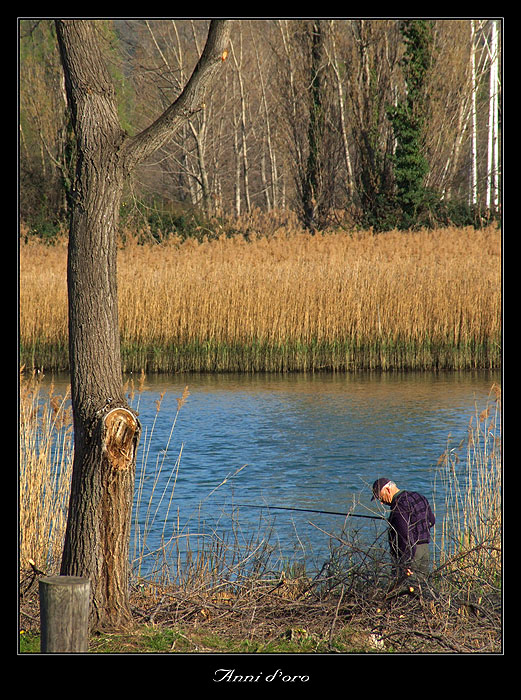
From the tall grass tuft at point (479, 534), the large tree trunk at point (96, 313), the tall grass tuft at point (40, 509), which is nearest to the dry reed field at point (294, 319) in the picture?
the tall grass tuft at point (479, 534)

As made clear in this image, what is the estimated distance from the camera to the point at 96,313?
4270mm

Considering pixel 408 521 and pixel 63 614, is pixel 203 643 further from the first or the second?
pixel 408 521

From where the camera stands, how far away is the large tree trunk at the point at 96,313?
425 centimetres

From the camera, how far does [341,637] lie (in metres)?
4.52

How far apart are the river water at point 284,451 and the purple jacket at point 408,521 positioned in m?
0.50

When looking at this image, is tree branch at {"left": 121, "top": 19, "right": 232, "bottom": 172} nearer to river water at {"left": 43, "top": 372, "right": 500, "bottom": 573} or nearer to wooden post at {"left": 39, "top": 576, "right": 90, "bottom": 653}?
wooden post at {"left": 39, "top": 576, "right": 90, "bottom": 653}

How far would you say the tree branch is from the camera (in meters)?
4.33

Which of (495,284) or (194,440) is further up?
(495,284)

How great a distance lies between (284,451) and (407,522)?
485 centimetres

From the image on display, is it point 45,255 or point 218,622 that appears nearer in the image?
point 218,622

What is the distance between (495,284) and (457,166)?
1423 cm

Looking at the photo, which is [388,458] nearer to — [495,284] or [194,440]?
[194,440]

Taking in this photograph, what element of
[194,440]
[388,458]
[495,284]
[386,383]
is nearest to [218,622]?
[388,458]

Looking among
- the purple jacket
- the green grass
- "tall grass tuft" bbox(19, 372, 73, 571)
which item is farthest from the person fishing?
"tall grass tuft" bbox(19, 372, 73, 571)
